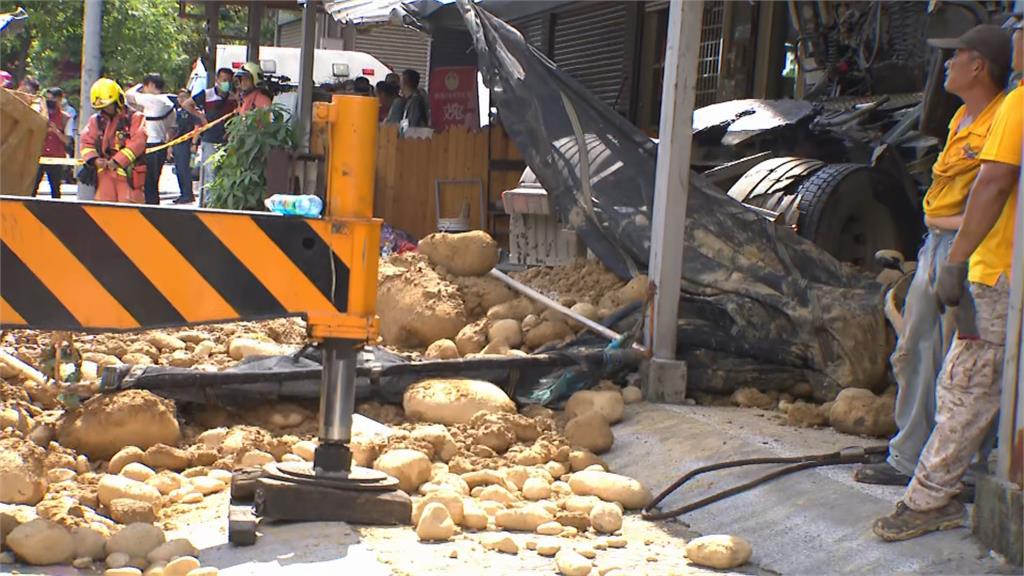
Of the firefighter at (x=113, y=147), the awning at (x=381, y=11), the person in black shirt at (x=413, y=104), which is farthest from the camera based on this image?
the person in black shirt at (x=413, y=104)

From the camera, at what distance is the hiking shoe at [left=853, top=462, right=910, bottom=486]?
493 cm

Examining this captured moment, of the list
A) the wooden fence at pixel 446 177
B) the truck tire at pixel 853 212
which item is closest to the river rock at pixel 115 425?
the truck tire at pixel 853 212

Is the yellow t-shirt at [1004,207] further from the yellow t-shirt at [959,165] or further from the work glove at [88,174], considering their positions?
the work glove at [88,174]

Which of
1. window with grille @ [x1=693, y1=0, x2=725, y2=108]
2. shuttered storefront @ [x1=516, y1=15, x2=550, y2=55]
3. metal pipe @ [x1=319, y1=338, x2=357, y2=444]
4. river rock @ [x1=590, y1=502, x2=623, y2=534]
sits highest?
shuttered storefront @ [x1=516, y1=15, x2=550, y2=55]

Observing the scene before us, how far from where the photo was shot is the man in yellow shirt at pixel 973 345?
4148mm

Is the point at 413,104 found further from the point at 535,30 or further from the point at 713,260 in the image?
the point at 713,260

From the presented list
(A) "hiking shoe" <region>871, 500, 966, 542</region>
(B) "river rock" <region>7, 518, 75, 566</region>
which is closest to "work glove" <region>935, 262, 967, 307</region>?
(A) "hiking shoe" <region>871, 500, 966, 542</region>

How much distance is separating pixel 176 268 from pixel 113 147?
7.79m

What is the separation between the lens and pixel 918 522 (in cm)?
432

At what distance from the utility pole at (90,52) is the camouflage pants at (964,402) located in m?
13.5

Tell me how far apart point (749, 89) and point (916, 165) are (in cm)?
494

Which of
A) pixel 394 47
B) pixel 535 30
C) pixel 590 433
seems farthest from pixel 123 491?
pixel 394 47

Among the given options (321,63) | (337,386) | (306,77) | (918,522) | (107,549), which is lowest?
(107,549)

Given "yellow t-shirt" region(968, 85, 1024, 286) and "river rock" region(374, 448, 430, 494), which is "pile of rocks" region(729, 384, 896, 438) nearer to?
"yellow t-shirt" region(968, 85, 1024, 286)
